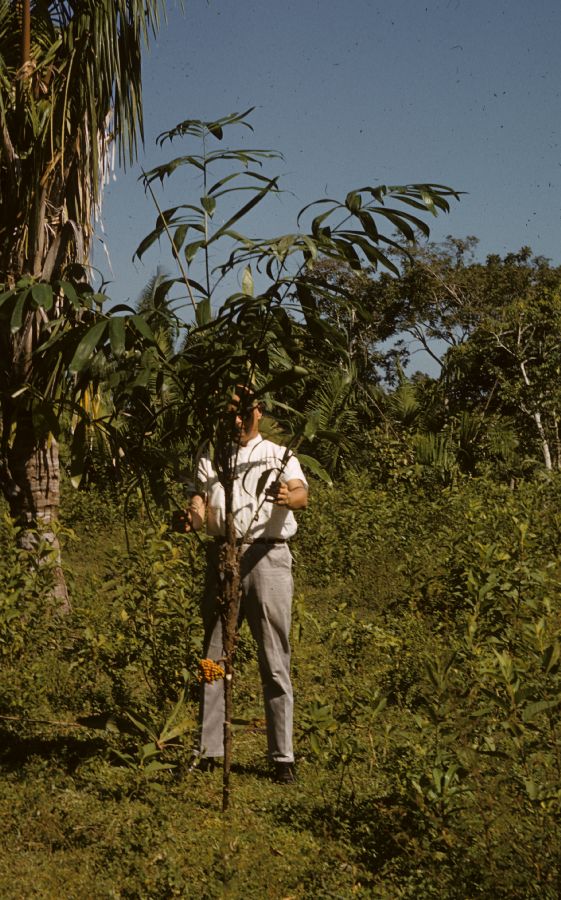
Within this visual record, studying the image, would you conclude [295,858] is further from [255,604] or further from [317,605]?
[317,605]

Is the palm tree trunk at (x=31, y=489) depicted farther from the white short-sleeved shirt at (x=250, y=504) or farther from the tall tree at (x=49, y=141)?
the white short-sleeved shirt at (x=250, y=504)

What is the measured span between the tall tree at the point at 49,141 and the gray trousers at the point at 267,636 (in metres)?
2.22

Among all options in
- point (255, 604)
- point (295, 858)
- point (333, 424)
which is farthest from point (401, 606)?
point (333, 424)

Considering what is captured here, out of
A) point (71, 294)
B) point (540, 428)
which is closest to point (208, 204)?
point (71, 294)

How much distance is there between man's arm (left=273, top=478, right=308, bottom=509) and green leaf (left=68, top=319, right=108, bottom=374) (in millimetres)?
1088

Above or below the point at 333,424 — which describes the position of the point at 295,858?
below

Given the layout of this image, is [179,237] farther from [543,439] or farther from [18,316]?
[543,439]

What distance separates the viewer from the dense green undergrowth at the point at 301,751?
309cm

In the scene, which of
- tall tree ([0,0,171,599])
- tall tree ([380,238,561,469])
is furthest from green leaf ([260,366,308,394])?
tall tree ([380,238,561,469])

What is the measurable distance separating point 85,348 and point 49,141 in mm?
3605

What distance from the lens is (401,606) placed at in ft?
20.9

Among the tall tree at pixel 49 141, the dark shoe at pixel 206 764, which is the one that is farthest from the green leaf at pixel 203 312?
the tall tree at pixel 49 141

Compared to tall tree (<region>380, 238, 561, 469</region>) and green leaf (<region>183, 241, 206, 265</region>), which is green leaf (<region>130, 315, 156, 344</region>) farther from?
tall tree (<region>380, 238, 561, 469</region>)

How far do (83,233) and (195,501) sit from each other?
3.30 meters
